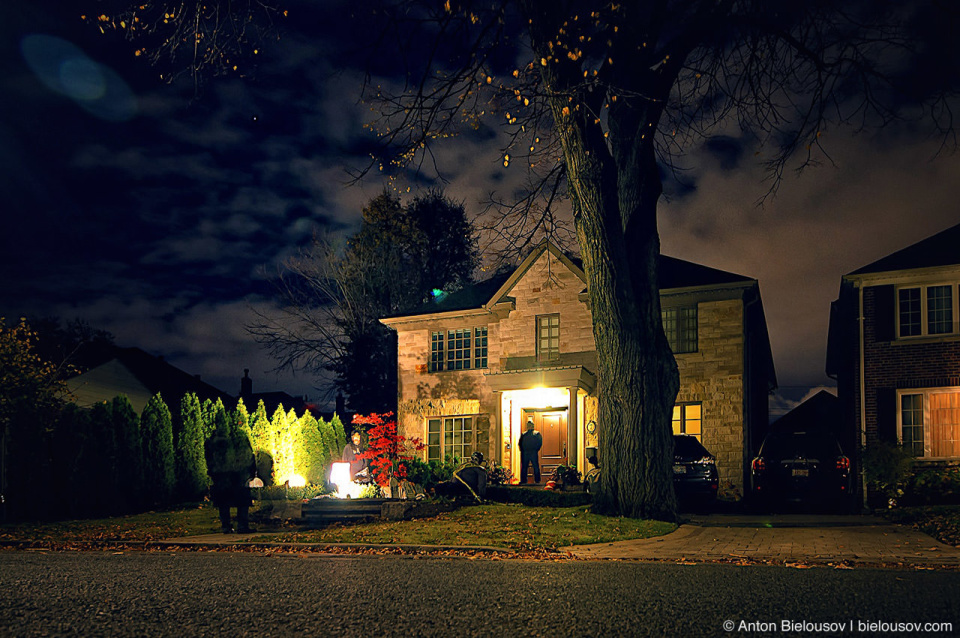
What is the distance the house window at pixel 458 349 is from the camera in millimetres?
28453

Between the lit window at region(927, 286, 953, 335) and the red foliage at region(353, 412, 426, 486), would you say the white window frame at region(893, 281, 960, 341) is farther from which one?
the red foliage at region(353, 412, 426, 486)

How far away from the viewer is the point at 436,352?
29.1 metres

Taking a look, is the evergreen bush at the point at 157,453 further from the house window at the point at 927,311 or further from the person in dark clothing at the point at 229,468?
the house window at the point at 927,311

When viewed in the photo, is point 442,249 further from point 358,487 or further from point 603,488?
point 603,488

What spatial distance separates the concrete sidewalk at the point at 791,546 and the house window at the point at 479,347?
48.2 feet

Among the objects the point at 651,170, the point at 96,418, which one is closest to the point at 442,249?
the point at 96,418

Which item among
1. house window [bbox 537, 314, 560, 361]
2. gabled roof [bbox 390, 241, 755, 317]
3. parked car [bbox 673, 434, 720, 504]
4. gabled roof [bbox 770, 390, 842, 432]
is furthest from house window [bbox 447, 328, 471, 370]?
gabled roof [bbox 770, 390, 842, 432]

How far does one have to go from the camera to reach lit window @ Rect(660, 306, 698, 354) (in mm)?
24312

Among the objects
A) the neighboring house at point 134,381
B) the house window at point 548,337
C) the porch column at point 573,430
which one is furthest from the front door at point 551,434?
the neighboring house at point 134,381

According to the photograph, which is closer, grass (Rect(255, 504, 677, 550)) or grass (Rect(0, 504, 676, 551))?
grass (Rect(255, 504, 677, 550))

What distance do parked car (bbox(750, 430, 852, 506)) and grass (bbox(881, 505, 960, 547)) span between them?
120cm

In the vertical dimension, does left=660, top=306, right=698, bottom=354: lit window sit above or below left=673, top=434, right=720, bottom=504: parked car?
above

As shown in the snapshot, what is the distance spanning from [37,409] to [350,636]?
17368 millimetres

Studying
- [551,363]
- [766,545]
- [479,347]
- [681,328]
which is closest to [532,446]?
[551,363]
